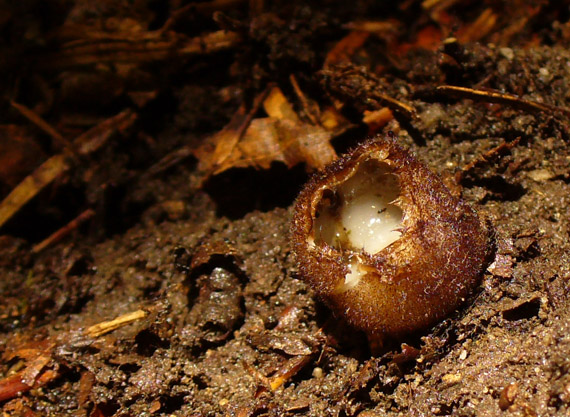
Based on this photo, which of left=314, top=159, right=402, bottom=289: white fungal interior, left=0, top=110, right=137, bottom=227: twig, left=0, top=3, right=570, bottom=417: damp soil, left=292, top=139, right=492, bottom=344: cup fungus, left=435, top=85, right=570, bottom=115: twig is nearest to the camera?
left=292, top=139, right=492, bottom=344: cup fungus

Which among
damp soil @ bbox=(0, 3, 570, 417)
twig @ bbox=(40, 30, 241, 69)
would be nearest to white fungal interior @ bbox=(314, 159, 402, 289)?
damp soil @ bbox=(0, 3, 570, 417)

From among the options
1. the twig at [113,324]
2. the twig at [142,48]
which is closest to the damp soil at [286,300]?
the twig at [113,324]

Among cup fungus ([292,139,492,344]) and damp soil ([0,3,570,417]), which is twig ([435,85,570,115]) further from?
cup fungus ([292,139,492,344])

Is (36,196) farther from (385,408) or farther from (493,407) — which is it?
(493,407)

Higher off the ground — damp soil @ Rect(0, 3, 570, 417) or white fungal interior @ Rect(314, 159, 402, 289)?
white fungal interior @ Rect(314, 159, 402, 289)

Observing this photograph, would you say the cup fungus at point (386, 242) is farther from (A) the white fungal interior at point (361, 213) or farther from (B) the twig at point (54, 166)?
(B) the twig at point (54, 166)

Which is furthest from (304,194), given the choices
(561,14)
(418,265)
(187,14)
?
(561,14)
